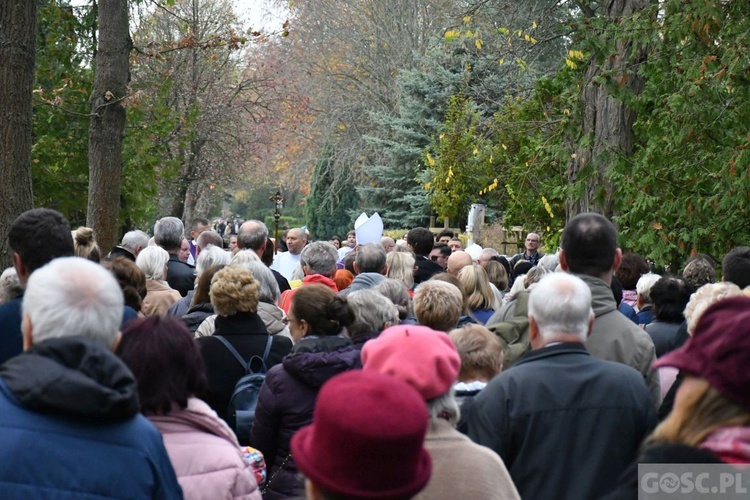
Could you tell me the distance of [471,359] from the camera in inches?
177

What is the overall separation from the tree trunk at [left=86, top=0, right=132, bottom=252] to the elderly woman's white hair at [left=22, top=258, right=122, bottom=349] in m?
9.71

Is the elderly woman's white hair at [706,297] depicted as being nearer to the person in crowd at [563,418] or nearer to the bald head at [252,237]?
the person in crowd at [563,418]

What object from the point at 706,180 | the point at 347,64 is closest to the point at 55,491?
the point at 706,180

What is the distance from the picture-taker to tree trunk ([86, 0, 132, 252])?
12398 mm

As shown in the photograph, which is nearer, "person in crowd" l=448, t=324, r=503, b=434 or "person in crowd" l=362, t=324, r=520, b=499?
"person in crowd" l=362, t=324, r=520, b=499

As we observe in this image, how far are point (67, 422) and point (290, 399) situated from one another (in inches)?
82.2

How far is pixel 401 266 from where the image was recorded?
912cm

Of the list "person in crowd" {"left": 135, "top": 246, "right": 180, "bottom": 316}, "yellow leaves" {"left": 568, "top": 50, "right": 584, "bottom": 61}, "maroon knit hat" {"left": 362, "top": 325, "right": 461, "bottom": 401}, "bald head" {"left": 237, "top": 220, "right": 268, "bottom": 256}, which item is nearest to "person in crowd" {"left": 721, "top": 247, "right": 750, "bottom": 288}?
"bald head" {"left": 237, "top": 220, "right": 268, "bottom": 256}

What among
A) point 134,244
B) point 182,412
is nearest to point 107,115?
point 134,244

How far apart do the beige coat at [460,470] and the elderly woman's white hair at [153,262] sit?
4.96m

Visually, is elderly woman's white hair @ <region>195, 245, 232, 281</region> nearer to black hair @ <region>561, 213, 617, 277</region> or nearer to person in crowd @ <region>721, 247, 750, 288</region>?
black hair @ <region>561, 213, 617, 277</region>

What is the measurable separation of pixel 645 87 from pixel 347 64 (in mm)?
33405

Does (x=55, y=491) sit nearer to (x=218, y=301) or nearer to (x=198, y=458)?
(x=198, y=458)

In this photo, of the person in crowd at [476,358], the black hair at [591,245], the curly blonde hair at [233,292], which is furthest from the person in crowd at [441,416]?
the curly blonde hair at [233,292]
